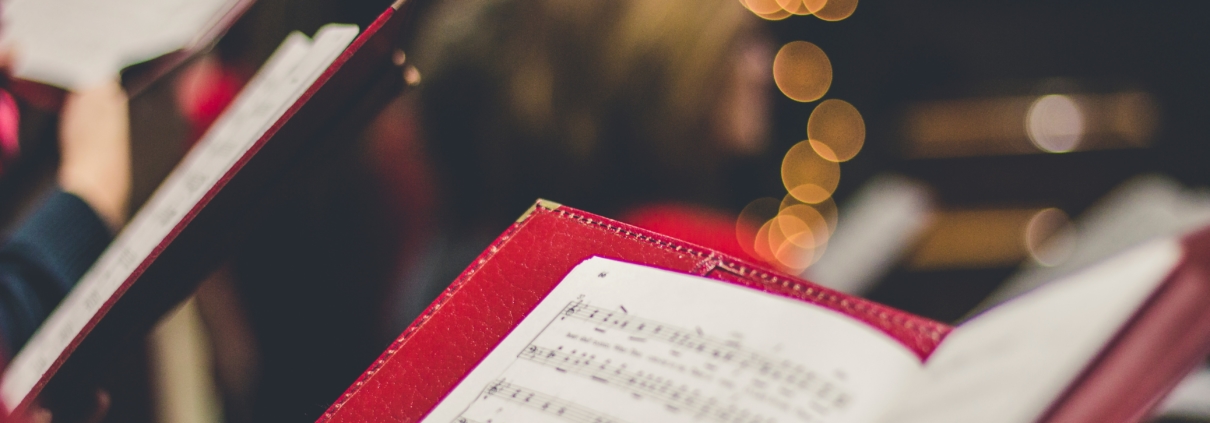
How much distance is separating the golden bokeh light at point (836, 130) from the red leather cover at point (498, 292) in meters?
2.21

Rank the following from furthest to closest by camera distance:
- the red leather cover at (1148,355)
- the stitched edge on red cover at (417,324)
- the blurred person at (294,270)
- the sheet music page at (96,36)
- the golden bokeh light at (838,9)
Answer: the golden bokeh light at (838,9) < the sheet music page at (96,36) < the blurred person at (294,270) < the stitched edge on red cover at (417,324) < the red leather cover at (1148,355)

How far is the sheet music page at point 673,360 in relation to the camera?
0.37m

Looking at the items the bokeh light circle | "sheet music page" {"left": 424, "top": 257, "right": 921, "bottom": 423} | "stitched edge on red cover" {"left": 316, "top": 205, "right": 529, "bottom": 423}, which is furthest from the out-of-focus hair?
the bokeh light circle

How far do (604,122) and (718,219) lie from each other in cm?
28

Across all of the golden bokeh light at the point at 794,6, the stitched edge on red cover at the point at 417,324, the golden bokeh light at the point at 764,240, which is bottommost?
the golden bokeh light at the point at 764,240

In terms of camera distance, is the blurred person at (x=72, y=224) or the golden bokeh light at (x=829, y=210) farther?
the golden bokeh light at (x=829, y=210)

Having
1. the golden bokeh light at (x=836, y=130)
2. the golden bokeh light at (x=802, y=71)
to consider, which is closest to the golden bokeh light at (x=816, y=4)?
the golden bokeh light at (x=802, y=71)

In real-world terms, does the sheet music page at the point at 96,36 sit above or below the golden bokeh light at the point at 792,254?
above

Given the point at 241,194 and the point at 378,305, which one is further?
the point at 378,305

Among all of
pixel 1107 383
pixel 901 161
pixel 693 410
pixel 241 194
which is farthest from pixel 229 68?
pixel 901 161

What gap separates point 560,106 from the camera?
51.8 inches

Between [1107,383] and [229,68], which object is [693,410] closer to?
[1107,383]

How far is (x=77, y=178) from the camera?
3.72 feet

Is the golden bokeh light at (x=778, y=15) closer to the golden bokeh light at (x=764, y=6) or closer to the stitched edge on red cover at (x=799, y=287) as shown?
the golden bokeh light at (x=764, y=6)
